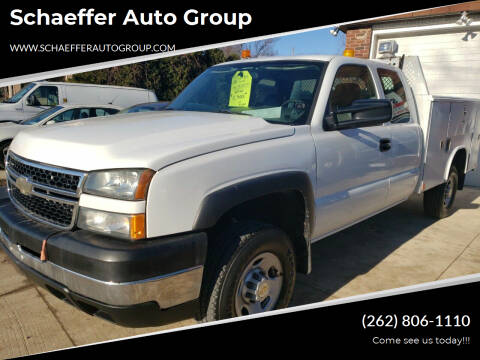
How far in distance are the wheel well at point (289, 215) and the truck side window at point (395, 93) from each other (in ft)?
5.74

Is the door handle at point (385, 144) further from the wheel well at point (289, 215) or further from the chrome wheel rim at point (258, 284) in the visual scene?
the chrome wheel rim at point (258, 284)

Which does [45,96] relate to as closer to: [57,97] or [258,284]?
[57,97]

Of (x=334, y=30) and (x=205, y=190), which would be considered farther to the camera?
(x=334, y=30)

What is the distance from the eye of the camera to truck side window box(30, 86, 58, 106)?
10.8m

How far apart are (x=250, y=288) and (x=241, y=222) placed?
1.41 feet

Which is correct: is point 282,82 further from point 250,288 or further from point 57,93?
point 57,93

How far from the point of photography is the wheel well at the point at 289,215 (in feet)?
8.77

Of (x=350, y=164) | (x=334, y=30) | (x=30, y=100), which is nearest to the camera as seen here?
(x=350, y=164)

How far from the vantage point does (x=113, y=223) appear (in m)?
1.92

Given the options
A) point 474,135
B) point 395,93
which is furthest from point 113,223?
point 474,135

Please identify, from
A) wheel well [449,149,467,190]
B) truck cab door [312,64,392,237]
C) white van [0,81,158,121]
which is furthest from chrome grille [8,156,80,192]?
white van [0,81,158,121]

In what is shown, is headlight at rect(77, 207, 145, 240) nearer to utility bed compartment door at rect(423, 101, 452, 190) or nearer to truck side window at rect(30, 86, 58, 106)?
utility bed compartment door at rect(423, 101, 452, 190)

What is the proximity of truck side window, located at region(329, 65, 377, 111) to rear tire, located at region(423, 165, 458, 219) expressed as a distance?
248cm

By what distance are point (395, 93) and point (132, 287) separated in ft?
10.9
